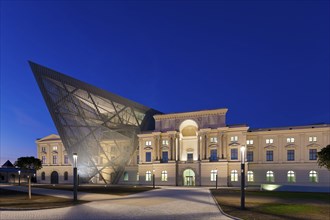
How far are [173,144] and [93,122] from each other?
19662 millimetres

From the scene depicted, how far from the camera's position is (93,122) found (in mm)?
66812

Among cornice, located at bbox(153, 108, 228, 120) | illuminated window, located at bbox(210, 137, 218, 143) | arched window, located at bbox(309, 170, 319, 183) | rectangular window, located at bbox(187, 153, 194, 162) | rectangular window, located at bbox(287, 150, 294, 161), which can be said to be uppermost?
cornice, located at bbox(153, 108, 228, 120)

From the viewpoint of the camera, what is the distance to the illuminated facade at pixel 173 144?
57.5m

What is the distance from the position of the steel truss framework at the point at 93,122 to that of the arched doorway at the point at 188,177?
53.7ft

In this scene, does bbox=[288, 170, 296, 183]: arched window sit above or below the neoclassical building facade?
below

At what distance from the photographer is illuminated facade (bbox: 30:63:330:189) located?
57.5m

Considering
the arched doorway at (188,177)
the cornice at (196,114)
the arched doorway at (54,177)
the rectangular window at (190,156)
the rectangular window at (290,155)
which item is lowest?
the arched doorway at (54,177)

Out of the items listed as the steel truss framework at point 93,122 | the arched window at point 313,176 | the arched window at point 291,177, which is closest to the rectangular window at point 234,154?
the arched window at point 291,177

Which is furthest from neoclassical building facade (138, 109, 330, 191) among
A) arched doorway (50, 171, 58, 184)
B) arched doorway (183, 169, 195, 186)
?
arched doorway (50, 171, 58, 184)

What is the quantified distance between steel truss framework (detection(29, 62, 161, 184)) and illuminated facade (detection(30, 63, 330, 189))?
0.50ft

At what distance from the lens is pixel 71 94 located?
59594 millimetres

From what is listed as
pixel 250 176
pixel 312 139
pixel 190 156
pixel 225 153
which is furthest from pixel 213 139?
pixel 312 139

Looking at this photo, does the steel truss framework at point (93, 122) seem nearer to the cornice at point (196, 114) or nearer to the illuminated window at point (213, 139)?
the cornice at point (196, 114)

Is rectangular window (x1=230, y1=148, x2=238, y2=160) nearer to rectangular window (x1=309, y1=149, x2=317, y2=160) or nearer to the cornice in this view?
the cornice
